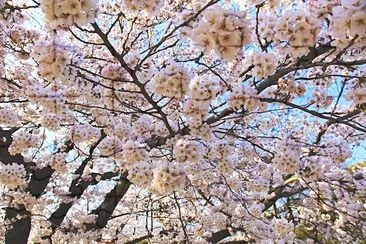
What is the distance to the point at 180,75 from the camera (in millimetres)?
2527

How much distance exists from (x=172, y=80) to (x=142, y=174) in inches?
31.5

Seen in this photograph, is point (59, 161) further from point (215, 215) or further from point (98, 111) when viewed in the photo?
point (215, 215)

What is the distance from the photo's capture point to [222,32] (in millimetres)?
1862

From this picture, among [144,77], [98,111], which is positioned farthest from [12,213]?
[144,77]

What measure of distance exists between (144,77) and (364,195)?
229 centimetres

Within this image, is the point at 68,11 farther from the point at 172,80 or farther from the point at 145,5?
the point at 172,80

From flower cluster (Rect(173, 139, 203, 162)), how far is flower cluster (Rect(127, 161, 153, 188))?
11.6 inches

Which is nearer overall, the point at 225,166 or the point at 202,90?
the point at 202,90

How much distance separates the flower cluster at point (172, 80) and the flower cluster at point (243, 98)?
49cm

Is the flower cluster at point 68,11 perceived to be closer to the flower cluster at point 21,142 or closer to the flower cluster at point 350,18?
the flower cluster at point 350,18

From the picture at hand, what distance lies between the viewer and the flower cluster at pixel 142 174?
308cm

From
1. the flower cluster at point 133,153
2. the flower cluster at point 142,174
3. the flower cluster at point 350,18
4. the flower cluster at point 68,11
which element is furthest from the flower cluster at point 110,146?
the flower cluster at point 350,18

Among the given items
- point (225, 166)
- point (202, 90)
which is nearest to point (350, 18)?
point (202, 90)

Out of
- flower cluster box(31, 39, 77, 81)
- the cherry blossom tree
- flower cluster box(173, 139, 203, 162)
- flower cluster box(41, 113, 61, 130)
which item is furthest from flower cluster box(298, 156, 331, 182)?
flower cluster box(31, 39, 77, 81)
